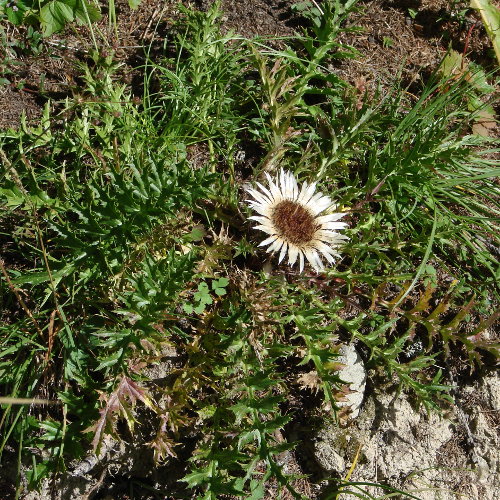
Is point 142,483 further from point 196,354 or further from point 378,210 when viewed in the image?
point 378,210

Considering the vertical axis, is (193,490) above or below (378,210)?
below

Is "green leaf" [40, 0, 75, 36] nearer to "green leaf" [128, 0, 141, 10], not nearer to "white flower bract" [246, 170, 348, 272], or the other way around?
"green leaf" [128, 0, 141, 10]

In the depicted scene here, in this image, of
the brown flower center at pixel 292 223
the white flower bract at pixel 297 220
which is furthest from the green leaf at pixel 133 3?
the brown flower center at pixel 292 223

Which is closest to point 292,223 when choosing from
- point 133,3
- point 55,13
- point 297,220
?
point 297,220

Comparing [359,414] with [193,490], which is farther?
[359,414]

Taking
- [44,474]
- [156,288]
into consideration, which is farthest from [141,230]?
[44,474]

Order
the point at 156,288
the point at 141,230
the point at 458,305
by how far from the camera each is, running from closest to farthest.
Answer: the point at 156,288, the point at 141,230, the point at 458,305

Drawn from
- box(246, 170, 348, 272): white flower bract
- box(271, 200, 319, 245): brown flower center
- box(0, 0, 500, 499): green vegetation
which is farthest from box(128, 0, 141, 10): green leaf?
box(271, 200, 319, 245): brown flower center

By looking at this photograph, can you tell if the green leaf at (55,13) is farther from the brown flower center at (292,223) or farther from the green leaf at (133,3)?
the brown flower center at (292,223)
